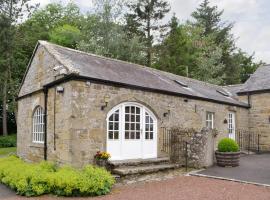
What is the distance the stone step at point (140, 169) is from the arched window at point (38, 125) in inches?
168

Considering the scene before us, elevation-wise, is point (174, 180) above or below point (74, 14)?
below

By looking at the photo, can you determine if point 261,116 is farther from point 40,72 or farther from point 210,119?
point 40,72

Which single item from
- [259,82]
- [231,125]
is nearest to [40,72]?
[231,125]

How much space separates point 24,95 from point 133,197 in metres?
9.50

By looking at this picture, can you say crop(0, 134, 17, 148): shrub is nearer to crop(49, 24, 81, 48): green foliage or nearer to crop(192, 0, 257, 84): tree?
crop(49, 24, 81, 48): green foliage

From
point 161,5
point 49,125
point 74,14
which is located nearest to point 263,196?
point 49,125

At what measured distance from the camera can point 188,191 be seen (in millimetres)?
9180

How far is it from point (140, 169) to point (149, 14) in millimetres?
28665

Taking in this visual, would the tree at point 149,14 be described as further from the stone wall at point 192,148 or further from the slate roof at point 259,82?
the stone wall at point 192,148

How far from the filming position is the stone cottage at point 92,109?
1084 centimetres

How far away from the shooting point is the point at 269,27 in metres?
32.3

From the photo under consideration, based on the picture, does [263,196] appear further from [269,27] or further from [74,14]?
[74,14]

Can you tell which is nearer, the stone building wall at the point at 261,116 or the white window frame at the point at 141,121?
the white window frame at the point at 141,121

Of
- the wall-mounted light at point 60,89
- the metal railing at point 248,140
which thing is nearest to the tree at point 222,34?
the metal railing at point 248,140
